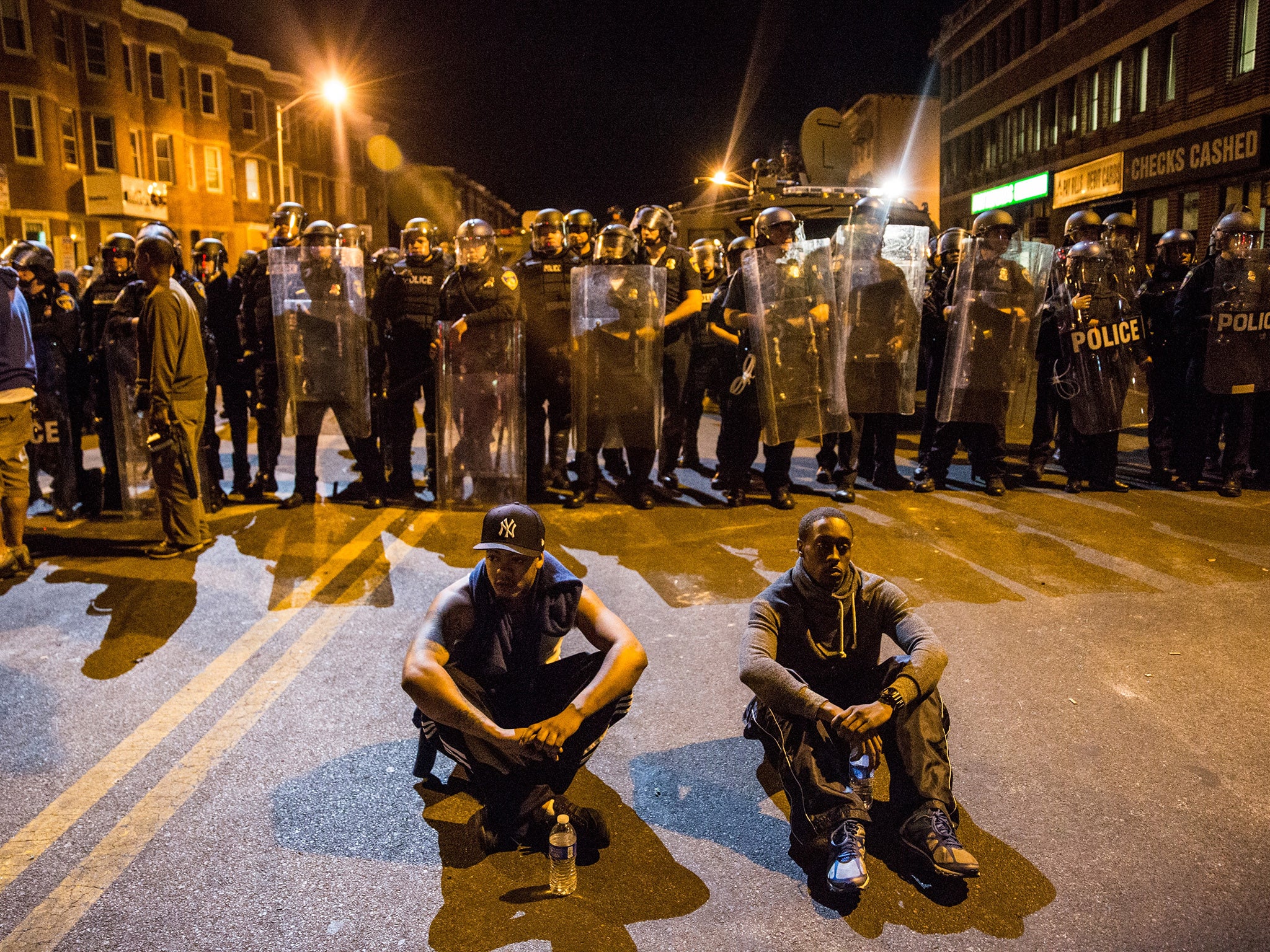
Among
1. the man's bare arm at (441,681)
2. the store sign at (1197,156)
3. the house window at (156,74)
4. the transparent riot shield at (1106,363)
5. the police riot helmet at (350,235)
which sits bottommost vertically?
the man's bare arm at (441,681)

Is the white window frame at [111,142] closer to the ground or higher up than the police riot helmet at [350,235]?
higher up

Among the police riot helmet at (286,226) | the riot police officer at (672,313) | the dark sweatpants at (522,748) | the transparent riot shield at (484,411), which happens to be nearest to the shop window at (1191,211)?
the riot police officer at (672,313)

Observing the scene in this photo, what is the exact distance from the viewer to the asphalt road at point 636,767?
313 cm

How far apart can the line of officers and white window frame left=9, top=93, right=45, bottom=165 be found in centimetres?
2441

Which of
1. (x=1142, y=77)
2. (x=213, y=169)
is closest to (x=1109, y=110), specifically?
(x=1142, y=77)

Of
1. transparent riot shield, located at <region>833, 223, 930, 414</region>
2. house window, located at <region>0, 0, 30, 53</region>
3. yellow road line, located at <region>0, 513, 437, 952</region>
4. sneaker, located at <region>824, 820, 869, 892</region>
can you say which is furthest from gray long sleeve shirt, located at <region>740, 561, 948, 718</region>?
house window, located at <region>0, 0, 30, 53</region>

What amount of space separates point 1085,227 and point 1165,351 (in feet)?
4.68

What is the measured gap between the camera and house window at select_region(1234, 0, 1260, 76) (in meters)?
20.3

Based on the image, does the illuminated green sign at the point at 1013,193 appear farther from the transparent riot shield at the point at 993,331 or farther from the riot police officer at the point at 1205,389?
the transparent riot shield at the point at 993,331

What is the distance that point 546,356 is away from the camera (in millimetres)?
8961

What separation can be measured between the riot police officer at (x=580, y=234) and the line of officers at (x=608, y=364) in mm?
19

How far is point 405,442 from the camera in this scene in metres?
9.04

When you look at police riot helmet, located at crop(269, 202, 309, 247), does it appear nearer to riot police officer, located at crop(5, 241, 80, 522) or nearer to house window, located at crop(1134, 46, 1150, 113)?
riot police officer, located at crop(5, 241, 80, 522)

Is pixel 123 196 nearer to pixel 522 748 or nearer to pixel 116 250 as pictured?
pixel 116 250
